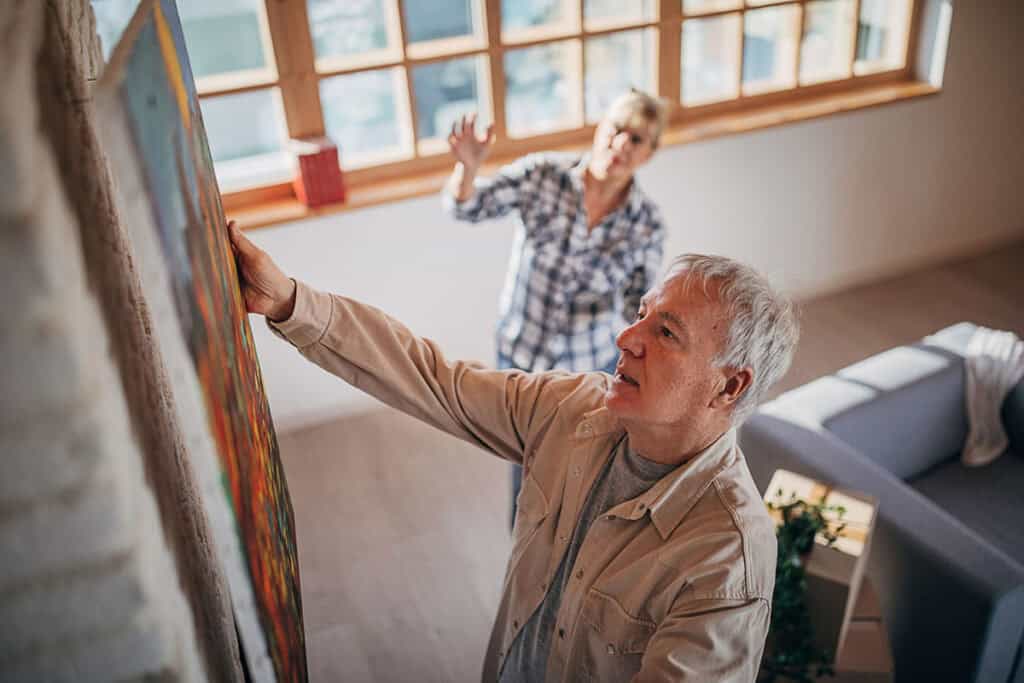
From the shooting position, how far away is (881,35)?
167 inches

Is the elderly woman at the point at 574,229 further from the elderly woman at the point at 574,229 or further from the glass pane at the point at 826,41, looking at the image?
the glass pane at the point at 826,41

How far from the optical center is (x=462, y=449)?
3.53 meters

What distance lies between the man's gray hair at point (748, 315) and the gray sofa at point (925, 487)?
A: 1.05 metres

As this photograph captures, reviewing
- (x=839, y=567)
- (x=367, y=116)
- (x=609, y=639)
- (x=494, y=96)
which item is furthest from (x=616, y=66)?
(x=609, y=639)

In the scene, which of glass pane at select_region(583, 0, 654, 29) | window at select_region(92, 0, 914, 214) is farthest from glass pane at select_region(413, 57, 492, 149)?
glass pane at select_region(583, 0, 654, 29)

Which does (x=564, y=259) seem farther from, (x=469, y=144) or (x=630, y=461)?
(x=630, y=461)

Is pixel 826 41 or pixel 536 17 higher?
pixel 536 17

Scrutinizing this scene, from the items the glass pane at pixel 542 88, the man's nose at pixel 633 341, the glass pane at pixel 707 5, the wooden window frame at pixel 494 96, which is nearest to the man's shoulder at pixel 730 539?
the man's nose at pixel 633 341

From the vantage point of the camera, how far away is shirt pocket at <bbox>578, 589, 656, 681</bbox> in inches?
50.3

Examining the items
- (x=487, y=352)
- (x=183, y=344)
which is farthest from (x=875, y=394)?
(x=183, y=344)

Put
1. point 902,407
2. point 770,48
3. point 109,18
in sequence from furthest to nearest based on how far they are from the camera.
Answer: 1. point 770,48
2. point 902,407
3. point 109,18

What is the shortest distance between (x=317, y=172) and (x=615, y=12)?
140cm

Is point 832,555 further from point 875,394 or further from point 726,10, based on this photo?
point 726,10

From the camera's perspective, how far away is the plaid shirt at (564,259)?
8.25 feet
